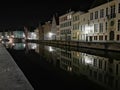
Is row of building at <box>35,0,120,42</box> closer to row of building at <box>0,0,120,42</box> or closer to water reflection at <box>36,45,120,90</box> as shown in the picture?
row of building at <box>0,0,120,42</box>

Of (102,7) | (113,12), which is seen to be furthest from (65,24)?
(113,12)

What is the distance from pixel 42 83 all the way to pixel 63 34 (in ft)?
233

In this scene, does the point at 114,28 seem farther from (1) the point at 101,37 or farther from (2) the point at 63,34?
(2) the point at 63,34

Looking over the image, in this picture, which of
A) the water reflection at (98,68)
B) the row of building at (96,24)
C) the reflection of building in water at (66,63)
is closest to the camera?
the water reflection at (98,68)

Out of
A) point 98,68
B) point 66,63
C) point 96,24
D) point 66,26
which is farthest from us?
point 66,26

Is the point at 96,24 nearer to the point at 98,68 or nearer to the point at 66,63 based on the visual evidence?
the point at 66,63

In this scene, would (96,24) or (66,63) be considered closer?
(66,63)

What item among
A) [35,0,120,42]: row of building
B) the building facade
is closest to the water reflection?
[35,0,120,42]: row of building

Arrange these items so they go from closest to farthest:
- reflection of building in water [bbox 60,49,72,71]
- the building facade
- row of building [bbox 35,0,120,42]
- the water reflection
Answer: the water reflection
reflection of building in water [bbox 60,49,72,71]
row of building [bbox 35,0,120,42]
the building facade

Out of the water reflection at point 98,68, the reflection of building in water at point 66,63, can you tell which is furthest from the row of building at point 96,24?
the water reflection at point 98,68

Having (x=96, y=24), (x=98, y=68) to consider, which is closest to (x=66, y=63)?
(x=98, y=68)

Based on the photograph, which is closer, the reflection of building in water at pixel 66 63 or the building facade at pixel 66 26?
the reflection of building in water at pixel 66 63

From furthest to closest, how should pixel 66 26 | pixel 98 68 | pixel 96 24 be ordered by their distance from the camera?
pixel 66 26, pixel 96 24, pixel 98 68

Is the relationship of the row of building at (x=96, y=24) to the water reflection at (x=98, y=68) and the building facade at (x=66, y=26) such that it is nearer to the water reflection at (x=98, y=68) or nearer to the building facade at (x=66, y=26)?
the building facade at (x=66, y=26)
